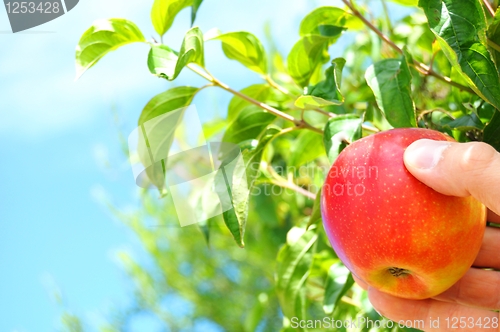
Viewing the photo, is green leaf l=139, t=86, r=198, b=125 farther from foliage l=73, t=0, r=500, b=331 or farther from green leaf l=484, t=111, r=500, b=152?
green leaf l=484, t=111, r=500, b=152

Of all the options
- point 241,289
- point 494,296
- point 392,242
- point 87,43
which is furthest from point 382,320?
point 241,289

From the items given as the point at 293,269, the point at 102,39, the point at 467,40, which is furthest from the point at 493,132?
the point at 102,39

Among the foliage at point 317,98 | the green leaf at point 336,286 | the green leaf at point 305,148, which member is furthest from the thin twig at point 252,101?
the green leaf at point 336,286

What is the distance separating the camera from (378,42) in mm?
1097

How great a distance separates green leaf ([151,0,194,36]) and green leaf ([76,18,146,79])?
1.4 inches

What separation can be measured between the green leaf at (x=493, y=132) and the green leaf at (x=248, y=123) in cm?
31

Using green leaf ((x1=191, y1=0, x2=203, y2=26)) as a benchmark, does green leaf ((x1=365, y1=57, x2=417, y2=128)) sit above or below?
below

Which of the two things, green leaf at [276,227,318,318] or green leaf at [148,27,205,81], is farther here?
A: green leaf at [276,227,318,318]

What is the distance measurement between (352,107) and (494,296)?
20.3 inches

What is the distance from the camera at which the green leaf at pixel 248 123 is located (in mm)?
823

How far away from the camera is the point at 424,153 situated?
57 centimetres

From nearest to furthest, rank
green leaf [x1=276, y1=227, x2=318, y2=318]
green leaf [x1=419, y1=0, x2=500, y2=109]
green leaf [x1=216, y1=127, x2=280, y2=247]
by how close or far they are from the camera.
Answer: green leaf [x1=419, y1=0, x2=500, y2=109], green leaf [x1=216, y1=127, x2=280, y2=247], green leaf [x1=276, y1=227, x2=318, y2=318]

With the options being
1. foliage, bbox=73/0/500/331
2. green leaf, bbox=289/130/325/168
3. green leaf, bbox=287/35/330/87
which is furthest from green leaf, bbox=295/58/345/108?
green leaf, bbox=289/130/325/168

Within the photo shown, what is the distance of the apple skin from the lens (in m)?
0.58
